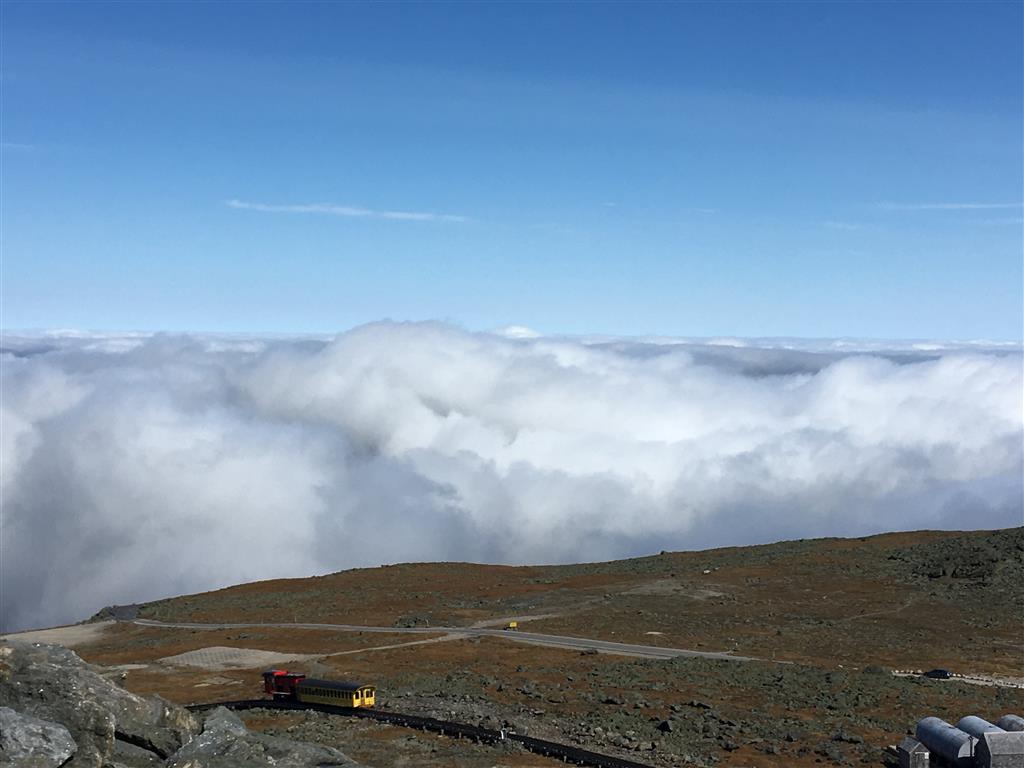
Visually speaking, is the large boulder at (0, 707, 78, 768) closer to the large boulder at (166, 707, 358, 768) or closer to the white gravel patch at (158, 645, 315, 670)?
the large boulder at (166, 707, 358, 768)

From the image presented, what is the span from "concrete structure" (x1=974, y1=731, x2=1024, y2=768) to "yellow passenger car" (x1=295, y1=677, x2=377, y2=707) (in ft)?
91.1

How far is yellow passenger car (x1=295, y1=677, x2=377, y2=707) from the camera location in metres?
48.6

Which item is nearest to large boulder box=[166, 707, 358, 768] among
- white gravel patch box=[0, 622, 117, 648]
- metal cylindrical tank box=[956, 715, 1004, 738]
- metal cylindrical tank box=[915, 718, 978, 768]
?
metal cylindrical tank box=[915, 718, 978, 768]

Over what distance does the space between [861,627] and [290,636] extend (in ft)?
145

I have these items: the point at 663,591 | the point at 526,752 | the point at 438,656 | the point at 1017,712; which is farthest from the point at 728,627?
the point at 526,752

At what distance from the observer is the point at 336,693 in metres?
48.9

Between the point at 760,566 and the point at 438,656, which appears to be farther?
the point at 760,566

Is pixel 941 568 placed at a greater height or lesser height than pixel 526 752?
greater

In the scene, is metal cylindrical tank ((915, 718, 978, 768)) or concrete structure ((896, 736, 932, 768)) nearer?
metal cylindrical tank ((915, 718, 978, 768))

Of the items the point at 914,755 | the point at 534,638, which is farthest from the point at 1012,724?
the point at 534,638

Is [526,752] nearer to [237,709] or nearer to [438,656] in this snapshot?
[237,709]

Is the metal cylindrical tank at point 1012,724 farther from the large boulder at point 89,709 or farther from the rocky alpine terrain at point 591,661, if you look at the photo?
the large boulder at point 89,709

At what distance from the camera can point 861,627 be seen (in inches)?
2958

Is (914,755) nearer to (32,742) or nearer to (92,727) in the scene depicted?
(92,727)
